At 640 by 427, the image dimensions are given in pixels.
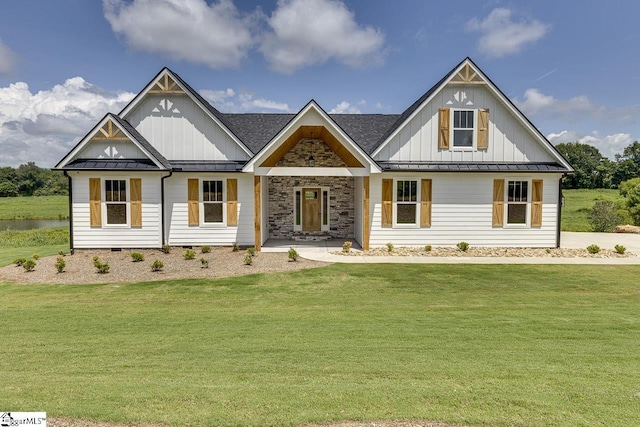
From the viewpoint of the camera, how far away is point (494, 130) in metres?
14.0

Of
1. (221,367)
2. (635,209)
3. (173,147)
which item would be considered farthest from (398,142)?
(635,209)

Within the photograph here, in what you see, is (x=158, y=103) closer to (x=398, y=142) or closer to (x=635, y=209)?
(x=398, y=142)

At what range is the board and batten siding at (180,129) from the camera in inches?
562

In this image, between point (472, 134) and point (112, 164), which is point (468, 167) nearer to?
point (472, 134)

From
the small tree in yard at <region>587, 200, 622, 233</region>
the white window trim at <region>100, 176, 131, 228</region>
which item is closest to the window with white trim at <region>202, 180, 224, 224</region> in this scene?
the white window trim at <region>100, 176, 131, 228</region>

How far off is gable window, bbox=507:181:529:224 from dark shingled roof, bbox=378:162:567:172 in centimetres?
67

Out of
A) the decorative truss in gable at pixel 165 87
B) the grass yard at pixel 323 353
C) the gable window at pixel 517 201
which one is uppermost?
the decorative truss in gable at pixel 165 87

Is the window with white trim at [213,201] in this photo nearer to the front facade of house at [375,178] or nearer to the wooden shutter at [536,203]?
the front facade of house at [375,178]

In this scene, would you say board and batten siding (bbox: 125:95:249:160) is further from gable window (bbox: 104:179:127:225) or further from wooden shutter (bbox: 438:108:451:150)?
wooden shutter (bbox: 438:108:451:150)

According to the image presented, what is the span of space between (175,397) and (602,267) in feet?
40.8

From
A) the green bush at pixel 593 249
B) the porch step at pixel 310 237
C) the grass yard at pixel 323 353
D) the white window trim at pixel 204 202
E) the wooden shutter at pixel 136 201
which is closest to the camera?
the grass yard at pixel 323 353

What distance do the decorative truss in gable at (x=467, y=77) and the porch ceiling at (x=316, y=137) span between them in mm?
4943

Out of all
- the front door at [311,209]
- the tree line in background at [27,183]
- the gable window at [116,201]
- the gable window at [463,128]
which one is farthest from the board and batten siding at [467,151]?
the tree line in background at [27,183]

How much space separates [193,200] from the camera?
45.9 ft
